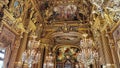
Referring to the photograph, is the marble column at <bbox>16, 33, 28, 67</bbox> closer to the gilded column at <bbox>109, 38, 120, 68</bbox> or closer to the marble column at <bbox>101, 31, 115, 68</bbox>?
the marble column at <bbox>101, 31, 115, 68</bbox>

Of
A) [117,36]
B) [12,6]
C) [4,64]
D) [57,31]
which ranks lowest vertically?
[4,64]

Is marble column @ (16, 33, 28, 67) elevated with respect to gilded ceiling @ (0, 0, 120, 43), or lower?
lower

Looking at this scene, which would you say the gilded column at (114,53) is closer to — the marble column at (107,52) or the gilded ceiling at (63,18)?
the marble column at (107,52)

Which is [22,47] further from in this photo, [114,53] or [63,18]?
[63,18]

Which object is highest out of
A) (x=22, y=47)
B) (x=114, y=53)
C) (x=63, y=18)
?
(x=63, y=18)

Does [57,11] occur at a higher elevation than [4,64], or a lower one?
higher

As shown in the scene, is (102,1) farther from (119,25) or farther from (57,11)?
(57,11)

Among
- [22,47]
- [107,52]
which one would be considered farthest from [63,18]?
[107,52]

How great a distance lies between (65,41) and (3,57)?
8.43 m

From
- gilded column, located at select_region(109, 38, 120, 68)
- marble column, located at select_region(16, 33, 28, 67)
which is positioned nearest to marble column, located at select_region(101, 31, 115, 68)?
gilded column, located at select_region(109, 38, 120, 68)

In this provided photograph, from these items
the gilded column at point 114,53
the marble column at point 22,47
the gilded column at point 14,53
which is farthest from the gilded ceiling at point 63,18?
the gilded column at point 14,53

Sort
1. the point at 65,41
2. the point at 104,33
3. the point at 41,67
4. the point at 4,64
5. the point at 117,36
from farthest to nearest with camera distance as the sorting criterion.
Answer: the point at 65,41 → the point at 41,67 → the point at 104,33 → the point at 117,36 → the point at 4,64

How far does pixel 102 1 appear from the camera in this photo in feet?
20.6

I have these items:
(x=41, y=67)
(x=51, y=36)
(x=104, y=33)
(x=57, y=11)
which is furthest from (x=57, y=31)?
(x=104, y=33)
